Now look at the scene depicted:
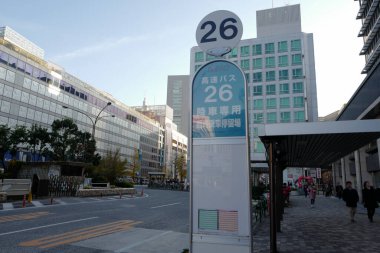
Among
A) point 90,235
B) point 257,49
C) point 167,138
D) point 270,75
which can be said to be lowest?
point 90,235

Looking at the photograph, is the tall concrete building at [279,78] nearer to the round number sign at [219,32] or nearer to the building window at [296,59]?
the building window at [296,59]

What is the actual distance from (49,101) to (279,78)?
47.3 m

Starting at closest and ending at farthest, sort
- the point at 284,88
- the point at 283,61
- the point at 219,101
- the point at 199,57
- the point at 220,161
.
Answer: the point at 220,161 → the point at 219,101 → the point at 284,88 → the point at 283,61 → the point at 199,57

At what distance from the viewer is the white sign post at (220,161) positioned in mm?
4184

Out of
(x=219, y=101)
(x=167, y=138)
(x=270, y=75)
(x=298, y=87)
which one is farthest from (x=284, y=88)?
(x=167, y=138)

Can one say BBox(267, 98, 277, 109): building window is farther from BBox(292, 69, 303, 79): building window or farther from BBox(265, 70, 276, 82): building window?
BBox(292, 69, 303, 79): building window

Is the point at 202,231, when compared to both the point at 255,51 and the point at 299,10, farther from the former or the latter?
the point at 299,10

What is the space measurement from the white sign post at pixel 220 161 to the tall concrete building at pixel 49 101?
91.8 feet

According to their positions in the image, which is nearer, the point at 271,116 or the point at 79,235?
the point at 79,235

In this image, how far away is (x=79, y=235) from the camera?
31.1 ft

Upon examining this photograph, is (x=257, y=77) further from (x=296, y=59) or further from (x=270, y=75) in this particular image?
(x=296, y=59)

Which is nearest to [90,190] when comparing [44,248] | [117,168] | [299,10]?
[117,168]

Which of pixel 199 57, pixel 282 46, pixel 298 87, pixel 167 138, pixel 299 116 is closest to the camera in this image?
pixel 299 116

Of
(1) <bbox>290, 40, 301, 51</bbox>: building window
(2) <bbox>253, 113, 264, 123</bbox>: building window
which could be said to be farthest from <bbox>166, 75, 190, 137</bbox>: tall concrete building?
(1) <bbox>290, 40, 301, 51</bbox>: building window
